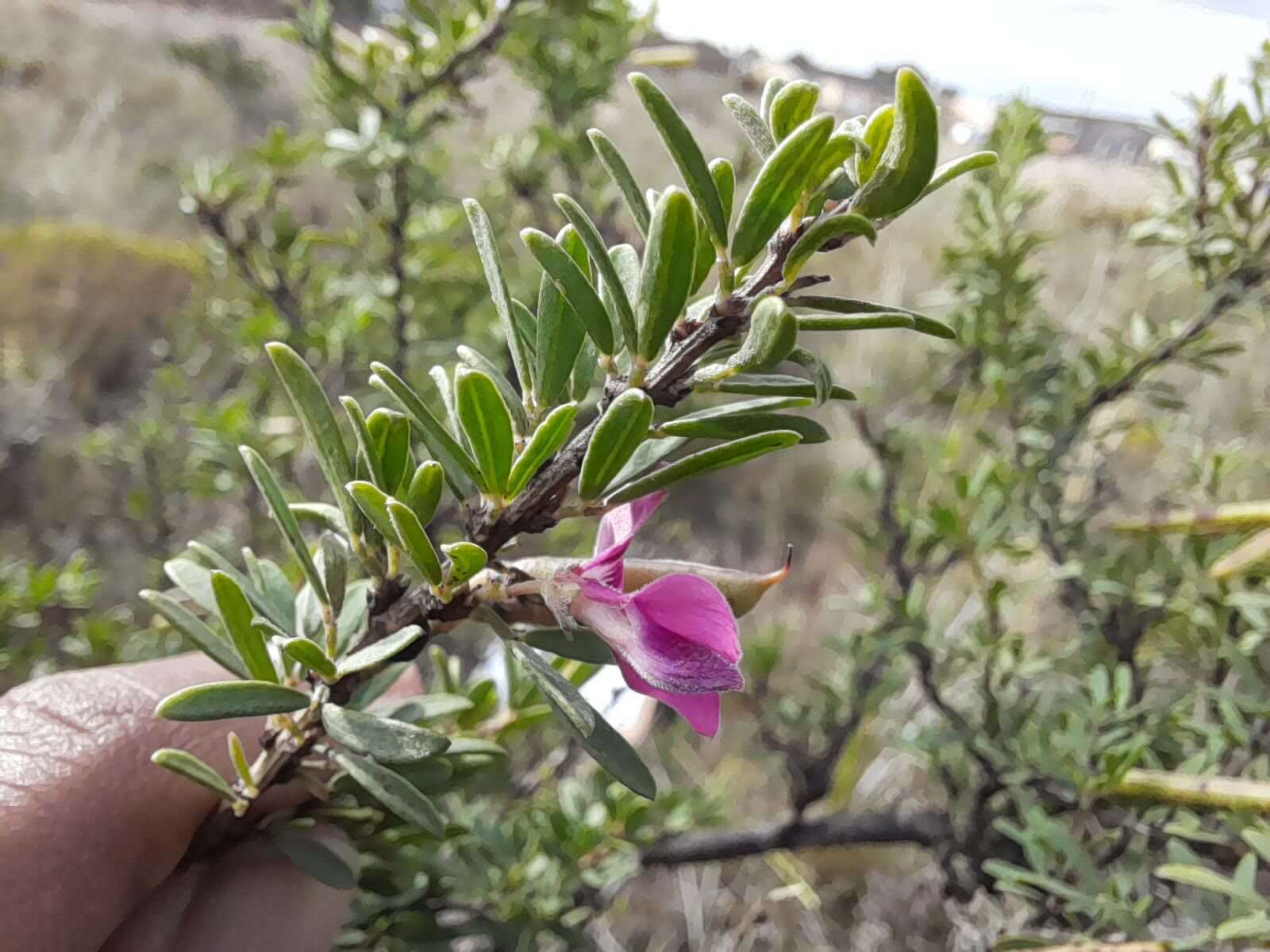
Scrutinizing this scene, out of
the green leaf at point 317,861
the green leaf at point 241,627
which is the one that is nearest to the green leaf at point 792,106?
the green leaf at point 241,627

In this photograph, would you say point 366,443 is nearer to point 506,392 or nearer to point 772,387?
point 506,392

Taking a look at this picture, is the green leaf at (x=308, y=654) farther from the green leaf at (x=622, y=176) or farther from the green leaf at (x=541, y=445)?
the green leaf at (x=622, y=176)

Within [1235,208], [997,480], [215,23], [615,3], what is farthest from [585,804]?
[215,23]

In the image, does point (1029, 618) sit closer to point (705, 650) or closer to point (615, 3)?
point (615, 3)

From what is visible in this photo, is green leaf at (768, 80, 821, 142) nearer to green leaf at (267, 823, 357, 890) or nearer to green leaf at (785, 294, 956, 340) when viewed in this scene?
green leaf at (785, 294, 956, 340)

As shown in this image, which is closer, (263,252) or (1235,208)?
(1235,208)
